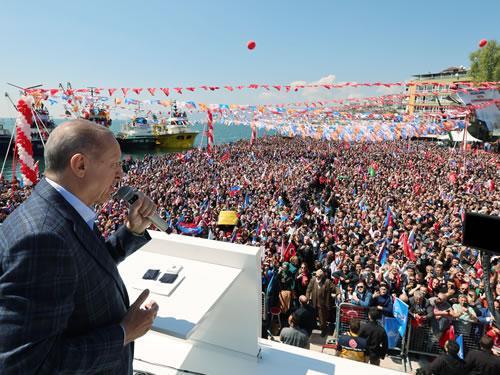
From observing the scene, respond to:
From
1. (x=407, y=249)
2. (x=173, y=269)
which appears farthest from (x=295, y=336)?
(x=407, y=249)

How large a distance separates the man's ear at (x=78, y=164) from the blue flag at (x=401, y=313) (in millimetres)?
5468

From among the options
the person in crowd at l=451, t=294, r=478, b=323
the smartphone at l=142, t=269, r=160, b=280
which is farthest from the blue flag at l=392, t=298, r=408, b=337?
the smartphone at l=142, t=269, r=160, b=280

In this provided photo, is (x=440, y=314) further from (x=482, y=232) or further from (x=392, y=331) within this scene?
(x=482, y=232)

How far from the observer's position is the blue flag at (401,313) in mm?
5246

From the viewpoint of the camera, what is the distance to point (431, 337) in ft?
17.2

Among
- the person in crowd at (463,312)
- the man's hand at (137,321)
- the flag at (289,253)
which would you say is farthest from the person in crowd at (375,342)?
the man's hand at (137,321)

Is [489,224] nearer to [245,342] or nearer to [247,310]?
[247,310]

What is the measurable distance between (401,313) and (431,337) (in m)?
0.56

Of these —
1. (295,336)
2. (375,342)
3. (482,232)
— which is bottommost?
(375,342)

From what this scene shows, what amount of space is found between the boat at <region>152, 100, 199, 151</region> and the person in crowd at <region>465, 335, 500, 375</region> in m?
55.8

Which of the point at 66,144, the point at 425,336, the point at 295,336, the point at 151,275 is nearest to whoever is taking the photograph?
the point at 66,144

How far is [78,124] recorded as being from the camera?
1196mm

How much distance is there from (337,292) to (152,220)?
5385 mm

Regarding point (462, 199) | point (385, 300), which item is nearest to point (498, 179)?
point (462, 199)
